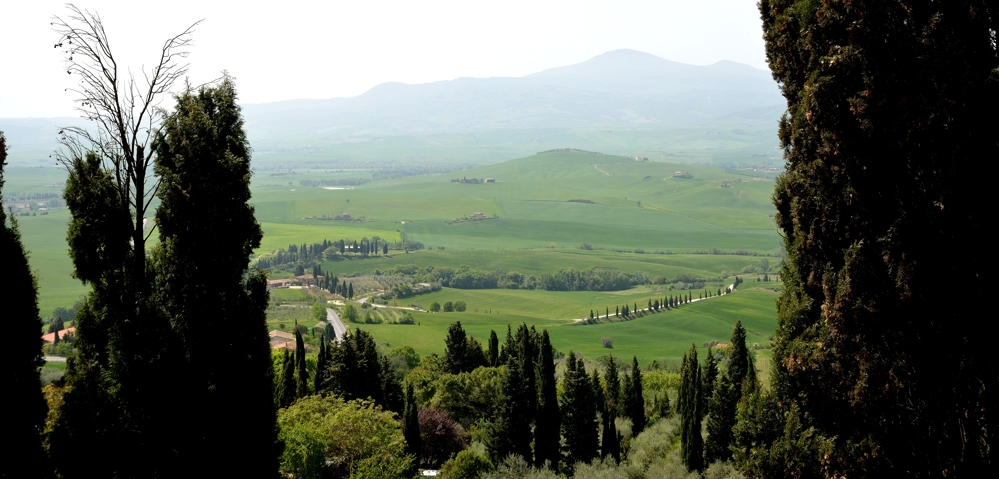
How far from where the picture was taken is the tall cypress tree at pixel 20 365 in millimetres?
9709

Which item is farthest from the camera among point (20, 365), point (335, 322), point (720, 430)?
point (335, 322)

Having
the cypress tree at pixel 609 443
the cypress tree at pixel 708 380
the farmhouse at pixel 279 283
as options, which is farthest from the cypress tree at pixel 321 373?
the farmhouse at pixel 279 283

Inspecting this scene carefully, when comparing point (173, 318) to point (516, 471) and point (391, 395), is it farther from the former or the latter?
point (391, 395)

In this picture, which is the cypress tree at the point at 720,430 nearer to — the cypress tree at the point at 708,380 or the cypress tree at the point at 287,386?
the cypress tree at the point at 708,380

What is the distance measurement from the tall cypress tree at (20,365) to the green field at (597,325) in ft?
217

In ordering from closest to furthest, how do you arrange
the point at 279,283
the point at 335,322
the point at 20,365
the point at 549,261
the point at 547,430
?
1. the point at 20,365
2. the point at 547,430
3. the point at 335,322
4. the point at 279,283
5. the point at 549,261

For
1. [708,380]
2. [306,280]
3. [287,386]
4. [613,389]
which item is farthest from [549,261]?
[287,386]

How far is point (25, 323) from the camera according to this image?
1000cm

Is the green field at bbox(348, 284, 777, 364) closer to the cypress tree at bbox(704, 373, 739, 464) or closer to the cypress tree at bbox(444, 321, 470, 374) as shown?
the cypress tree at bbox(444, 321, 470, 374)

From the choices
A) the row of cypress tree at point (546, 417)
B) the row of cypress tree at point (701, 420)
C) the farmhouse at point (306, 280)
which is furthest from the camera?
the farmhouse at point (306, 280)

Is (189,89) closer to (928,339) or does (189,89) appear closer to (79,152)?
(79,152)

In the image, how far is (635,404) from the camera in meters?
41.9

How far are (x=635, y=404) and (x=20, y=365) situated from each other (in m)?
36.3

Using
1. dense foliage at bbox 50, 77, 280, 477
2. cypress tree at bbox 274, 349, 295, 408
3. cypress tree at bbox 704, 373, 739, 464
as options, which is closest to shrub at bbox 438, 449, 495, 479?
cypress tree at bbox 704, 373, 739, 464
